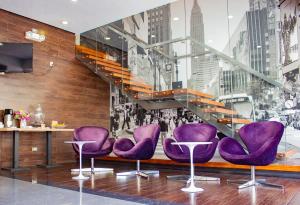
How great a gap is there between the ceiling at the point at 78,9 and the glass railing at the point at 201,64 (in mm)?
406

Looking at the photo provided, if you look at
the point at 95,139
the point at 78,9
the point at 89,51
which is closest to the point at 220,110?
the point at 95,139

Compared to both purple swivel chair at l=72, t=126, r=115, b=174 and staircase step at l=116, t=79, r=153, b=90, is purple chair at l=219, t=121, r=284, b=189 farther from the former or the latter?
staircase step at l=116, t=79, r=153, b=90

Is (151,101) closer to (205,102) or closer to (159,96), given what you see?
(159,96)

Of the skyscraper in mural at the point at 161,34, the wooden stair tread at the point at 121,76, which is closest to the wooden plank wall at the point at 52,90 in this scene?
the wooden stair tread at the point at 121,76

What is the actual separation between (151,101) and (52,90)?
2.69 m

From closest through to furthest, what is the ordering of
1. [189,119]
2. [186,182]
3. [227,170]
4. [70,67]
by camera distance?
[186,182] < [227,170] < [189,119] < [70,67]

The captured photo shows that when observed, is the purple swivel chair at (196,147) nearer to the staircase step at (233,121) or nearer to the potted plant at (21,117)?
the staircase step at (233,121)

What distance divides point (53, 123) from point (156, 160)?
2720mm

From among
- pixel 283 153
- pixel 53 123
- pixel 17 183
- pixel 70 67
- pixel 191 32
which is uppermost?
pixel 191 32

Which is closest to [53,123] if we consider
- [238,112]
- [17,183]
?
[17,183]

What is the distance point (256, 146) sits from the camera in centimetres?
469

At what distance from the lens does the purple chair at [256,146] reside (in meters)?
4.13

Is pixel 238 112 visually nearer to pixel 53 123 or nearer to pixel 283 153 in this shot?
pixel 283 153

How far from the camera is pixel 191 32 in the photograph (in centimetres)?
691
